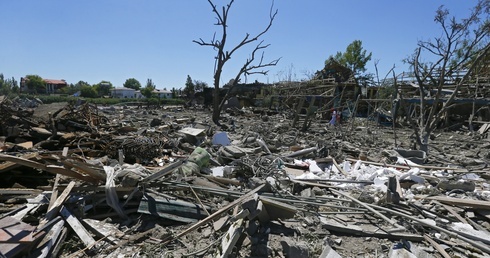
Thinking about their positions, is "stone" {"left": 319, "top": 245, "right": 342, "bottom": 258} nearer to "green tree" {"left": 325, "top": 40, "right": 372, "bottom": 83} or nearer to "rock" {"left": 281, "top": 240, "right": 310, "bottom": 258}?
"rock" {"left": 281, "top": 240, "right": 310, "bottom": 258}

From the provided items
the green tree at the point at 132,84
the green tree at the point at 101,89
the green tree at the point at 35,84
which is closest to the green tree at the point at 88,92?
the green tree at the point at 101,89

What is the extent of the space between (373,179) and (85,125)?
25.7 ft

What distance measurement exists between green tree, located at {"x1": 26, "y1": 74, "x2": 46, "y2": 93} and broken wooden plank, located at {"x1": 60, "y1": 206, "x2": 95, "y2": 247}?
8342cm

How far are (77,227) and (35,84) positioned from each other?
286 feet

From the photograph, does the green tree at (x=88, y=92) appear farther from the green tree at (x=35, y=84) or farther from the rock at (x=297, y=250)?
the rock at (x=297, y=250)

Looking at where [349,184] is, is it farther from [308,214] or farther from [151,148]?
A: [151,148]

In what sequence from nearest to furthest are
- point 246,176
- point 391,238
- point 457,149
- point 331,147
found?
1. point 391,238
2. point 246,176
3. point 331,147
4. point 457,149

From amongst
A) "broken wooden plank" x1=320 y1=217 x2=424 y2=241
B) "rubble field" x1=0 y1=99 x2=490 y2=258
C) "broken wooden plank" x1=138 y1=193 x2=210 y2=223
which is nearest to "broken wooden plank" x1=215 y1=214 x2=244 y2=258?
"rubble field" x1=0 y1=99 x2=490 y2=258

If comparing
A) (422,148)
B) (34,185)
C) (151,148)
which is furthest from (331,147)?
(34,185)

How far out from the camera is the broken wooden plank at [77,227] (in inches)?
115

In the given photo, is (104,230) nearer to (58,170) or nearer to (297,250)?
(58,170)

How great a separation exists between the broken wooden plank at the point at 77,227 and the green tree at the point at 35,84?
274 ft

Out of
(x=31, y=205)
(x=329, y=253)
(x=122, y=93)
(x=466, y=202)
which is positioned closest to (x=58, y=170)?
(x=31, y=205)

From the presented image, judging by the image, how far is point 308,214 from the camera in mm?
3666
